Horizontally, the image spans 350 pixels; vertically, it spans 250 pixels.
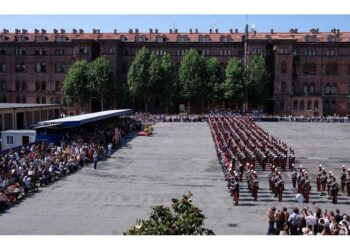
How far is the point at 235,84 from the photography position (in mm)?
85688

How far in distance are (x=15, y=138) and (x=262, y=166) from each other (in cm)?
1877

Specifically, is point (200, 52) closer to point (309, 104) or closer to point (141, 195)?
point (309, 104)

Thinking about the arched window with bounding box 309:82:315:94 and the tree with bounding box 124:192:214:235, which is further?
the arched window with bounding box 309:82:315:94

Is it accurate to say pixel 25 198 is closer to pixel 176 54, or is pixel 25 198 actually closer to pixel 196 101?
pixel 196 101

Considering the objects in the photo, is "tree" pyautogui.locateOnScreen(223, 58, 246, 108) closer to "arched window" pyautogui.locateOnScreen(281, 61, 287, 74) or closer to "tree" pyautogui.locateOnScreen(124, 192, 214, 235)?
"arched window" pyautogui.locateOnScreen(281, 61, 287, 74)

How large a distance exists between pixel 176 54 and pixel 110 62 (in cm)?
1193

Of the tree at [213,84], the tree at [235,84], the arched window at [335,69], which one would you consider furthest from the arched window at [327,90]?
the tree at [213,84]

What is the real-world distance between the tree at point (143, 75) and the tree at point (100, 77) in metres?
3.40

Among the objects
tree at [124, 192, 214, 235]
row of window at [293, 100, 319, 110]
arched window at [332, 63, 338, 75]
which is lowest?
tree at [124, 192, 214, 235]

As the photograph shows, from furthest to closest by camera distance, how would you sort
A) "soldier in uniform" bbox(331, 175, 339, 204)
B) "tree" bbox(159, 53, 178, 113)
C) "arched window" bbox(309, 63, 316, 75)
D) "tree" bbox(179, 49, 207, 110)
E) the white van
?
"arched window" bbox(309, 63, 316, 75) < "tree" bbox(179, 49, 207, 110) < "tree" bbox(159, 53, 178, 113) < the white van < "soldier in uniform" bbox(331, 175, 339, 204)

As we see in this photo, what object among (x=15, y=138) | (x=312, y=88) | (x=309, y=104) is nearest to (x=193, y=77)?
(x=309, y=104)

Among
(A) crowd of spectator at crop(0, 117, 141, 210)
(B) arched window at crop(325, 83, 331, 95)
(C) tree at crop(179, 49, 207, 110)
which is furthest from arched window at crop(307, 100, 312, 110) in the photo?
(A) crowd of spectator at crop(0, 117, 141, 210)

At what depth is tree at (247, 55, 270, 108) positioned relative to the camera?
87.2 m

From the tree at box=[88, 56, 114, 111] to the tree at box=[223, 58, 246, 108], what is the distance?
1887 centimetres
